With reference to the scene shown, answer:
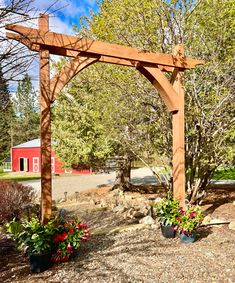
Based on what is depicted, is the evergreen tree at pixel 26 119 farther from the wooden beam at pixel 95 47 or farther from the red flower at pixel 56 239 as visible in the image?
the red flower at pixel 56 239

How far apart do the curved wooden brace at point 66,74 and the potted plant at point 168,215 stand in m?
2.33

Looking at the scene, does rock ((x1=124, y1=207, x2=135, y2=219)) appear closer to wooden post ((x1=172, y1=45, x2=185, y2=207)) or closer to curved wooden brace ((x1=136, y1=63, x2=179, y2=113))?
wooden post ((x1=172, y1=45, x2=185, y2=207))

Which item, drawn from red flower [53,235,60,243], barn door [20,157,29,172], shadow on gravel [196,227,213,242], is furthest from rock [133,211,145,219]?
barn door [20,157,29,172]

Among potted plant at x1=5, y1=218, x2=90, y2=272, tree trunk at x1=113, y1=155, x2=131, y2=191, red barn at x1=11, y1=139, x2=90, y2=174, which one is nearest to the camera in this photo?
potted plant at x1=5, y1=218, x2=90, y2=272

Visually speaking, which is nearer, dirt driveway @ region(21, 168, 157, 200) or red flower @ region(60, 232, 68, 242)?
red flower @ region(60, 232, 68, 242)

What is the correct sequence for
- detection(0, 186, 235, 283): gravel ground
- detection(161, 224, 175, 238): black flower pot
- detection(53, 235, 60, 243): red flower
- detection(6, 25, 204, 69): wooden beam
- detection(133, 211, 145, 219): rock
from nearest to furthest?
detection(0, 186, 235, 283): gravel ground
detection(53, 235, 60, 243): red flower
detection(6, 25, 204, 69): wooden beam
detection(161, 224, 175, 238): black flower pot
detection(133, 211, 145, 219): rock

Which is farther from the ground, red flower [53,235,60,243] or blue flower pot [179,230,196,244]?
red flower [53,235,60,243]

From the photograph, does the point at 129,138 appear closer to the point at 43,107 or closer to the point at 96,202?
the point at 96,202

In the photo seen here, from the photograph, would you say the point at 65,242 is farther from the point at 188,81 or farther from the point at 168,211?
the point at 188,81

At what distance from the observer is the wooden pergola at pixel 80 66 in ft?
11.8

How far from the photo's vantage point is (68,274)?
3.10 meters

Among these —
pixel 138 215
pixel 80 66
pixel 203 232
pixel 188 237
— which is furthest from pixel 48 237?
pixel 138 215

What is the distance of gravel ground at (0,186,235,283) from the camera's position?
299 centimetres

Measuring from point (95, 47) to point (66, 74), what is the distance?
0.58 m
